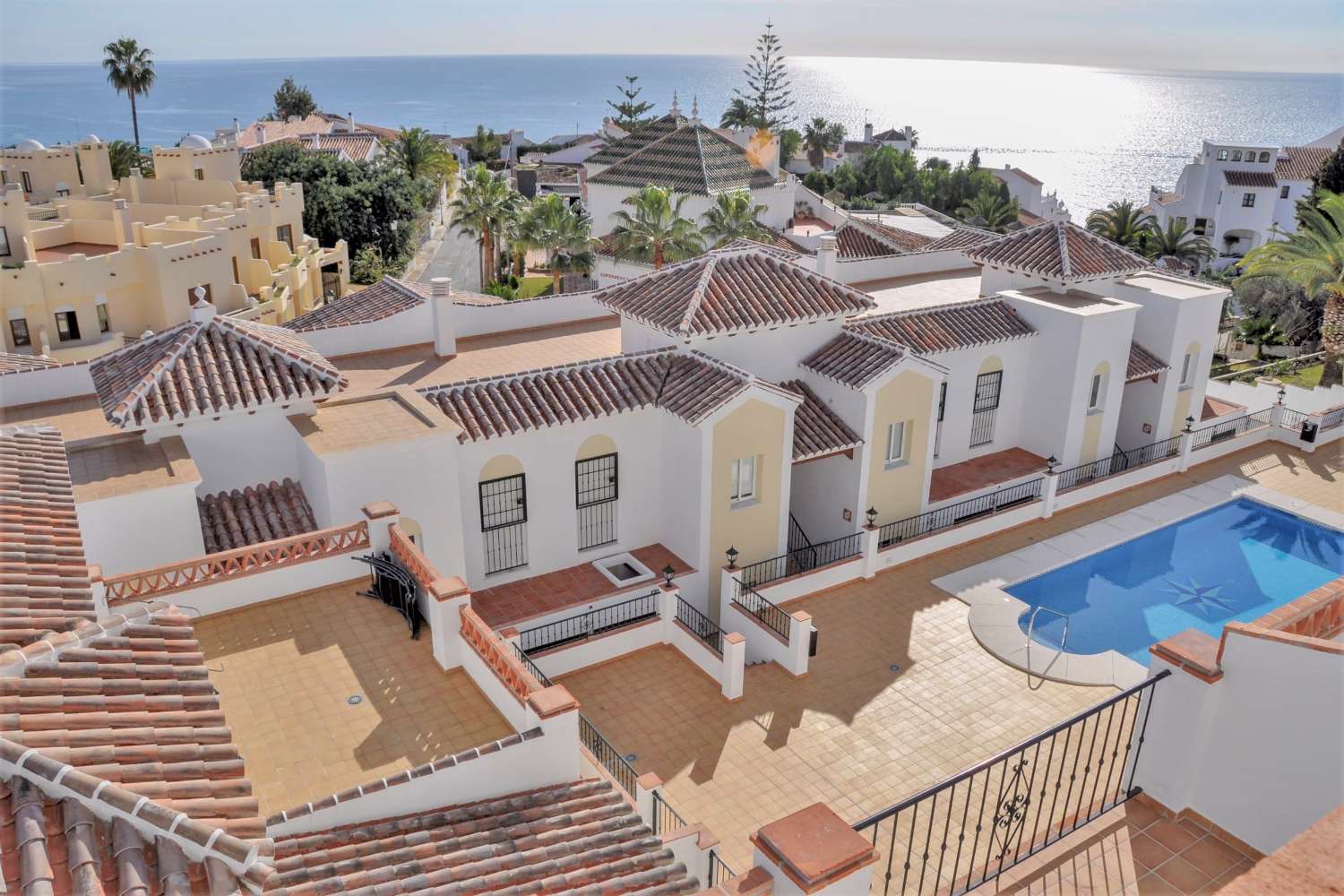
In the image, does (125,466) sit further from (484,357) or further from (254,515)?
(484,357)

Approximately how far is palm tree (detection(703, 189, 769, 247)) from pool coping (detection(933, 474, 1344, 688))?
761 inches

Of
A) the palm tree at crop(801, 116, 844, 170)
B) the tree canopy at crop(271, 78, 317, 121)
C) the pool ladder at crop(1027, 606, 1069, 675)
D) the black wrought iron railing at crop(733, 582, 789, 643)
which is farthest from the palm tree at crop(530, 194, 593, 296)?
the tree canopy at crop(271, 78, 317, 121)

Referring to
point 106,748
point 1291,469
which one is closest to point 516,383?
point 106,748

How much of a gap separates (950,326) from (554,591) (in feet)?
40.9

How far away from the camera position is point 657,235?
3719 centimetres

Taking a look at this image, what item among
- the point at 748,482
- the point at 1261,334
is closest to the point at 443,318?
the point at 748,482

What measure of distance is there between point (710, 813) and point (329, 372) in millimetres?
9934

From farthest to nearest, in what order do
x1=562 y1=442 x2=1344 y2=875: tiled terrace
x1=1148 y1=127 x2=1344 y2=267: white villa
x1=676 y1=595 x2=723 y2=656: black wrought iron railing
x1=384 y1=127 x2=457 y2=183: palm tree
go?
x1=1148 y1=127 x2=1344 y2=267: white villa
x1=384 y1=127 x2=457 y2=183: palm tree
x1=676 y1=595 x2=723 y2=656: black wrought iron railing
x1=562 y1=442 x2=1344 y2=875: tiled terrace

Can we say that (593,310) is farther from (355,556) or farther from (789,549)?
(355,556)

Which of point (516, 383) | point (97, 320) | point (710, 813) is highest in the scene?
point (516, 383)

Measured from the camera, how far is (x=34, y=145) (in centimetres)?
5869

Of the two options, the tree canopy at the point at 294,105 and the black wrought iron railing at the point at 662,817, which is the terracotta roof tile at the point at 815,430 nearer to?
the black wrought iron railing at the point at 662,817

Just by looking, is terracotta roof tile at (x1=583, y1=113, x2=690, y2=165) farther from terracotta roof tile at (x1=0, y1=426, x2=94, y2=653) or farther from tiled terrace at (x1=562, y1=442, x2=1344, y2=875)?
terracotta roof tile at (x1=0, y1=426, x2=94, y2=653)

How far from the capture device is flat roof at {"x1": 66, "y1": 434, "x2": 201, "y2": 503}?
48.4ft
